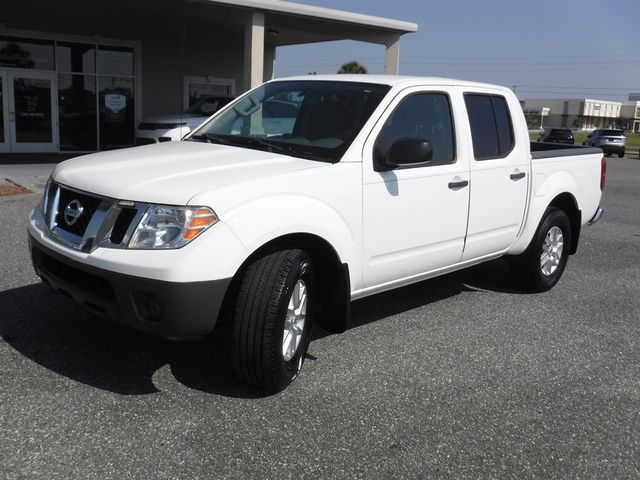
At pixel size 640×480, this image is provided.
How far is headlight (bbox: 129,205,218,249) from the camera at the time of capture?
3291 millimetres

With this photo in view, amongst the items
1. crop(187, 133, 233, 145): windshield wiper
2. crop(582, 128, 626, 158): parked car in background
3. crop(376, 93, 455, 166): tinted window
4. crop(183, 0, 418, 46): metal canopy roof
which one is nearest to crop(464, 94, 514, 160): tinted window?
crop(376, 93, 455, 166): tinted window

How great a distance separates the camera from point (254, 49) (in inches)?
580

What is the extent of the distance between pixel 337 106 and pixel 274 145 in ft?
1.89

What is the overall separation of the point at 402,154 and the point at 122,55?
53.3 ft

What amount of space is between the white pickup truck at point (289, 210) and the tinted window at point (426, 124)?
1 centimetres

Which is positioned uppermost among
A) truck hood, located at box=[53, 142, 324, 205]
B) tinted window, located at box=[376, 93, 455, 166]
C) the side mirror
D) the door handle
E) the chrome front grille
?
tinted window, located at box=[376, 93, 455, 166]

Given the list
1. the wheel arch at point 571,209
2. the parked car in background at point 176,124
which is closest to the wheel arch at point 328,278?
the wheel arch at point 571,209

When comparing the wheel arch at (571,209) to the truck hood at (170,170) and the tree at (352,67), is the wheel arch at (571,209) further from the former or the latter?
the tree at (352,67)

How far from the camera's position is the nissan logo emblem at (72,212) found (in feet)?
12.0

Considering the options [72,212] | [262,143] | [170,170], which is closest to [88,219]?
[72,212]

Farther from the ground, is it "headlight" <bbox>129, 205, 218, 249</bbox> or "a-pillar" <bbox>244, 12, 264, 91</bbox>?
"a-pillar" <bbox>244, 12, 264, 91</bbox>

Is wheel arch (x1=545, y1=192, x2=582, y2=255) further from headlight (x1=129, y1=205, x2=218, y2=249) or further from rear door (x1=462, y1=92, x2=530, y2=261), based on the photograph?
headlight (x1=129, y1=205, x2=218, y2=249)

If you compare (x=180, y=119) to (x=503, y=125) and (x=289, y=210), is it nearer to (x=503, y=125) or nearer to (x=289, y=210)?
(x=503, y=125)

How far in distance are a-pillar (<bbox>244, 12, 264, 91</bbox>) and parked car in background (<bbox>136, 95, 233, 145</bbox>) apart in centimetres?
180
